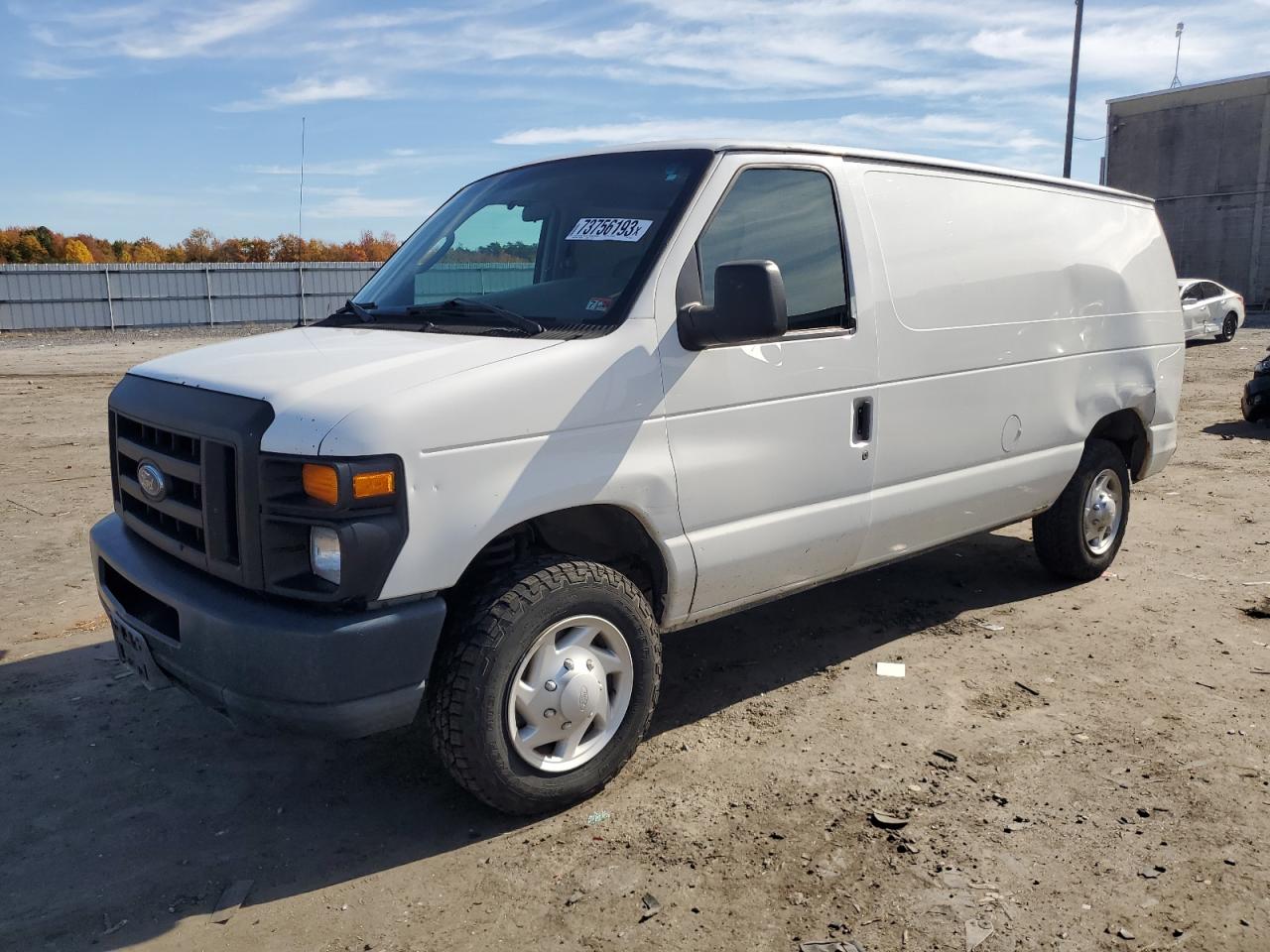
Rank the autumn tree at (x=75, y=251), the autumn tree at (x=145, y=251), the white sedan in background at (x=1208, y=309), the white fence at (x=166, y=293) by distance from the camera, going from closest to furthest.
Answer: the white sedan in background at (x=1208, y=309)
the white fence at (x=166, y=293)
the autumn tree at (x=145, y=251)
the autumn tree at (x=75, y=251)

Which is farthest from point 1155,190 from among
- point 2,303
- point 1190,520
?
point 2,303

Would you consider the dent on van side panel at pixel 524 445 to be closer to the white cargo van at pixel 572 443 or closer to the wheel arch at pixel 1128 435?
the white cargo van at pixel 572 443

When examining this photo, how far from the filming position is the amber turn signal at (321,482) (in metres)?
2.98

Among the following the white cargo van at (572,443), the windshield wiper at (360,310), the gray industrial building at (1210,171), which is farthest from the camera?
the gray industrial building at (1210,171)

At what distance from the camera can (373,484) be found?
301cm

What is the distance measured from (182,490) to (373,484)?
2.89ft

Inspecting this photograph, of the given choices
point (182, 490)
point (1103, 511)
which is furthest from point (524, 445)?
→ point (1103, 511)

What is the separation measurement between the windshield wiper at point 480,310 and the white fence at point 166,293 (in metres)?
26.7

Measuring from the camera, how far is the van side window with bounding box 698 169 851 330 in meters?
3.90

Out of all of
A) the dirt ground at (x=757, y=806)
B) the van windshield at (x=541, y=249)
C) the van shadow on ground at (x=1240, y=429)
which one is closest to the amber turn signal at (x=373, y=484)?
the van windshield at (x=541, y=249)

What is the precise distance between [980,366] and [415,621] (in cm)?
305

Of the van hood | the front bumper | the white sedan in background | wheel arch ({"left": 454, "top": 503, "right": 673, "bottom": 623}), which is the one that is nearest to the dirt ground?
the front bumper

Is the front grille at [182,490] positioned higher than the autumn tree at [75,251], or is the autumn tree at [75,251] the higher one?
the autumn tree at [75,251]

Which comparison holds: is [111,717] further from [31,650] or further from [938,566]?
[938,566]
